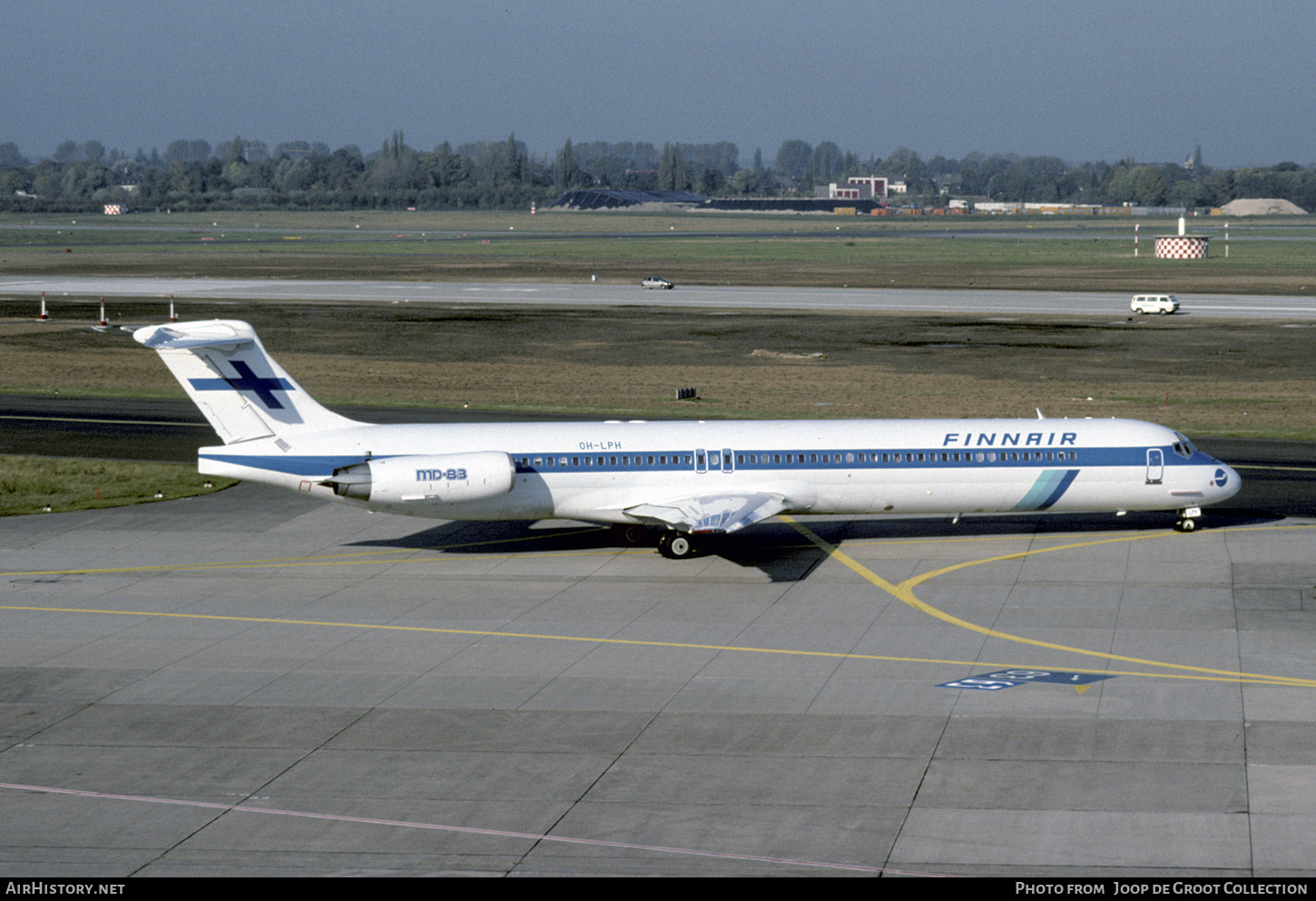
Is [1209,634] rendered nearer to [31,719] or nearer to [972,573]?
[972,573]

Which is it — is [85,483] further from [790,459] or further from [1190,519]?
[1190,519]

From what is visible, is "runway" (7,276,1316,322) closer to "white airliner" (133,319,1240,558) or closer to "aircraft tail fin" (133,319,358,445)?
"white airliner" (133,319,1240,558)

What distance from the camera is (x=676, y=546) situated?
38062 millimetres

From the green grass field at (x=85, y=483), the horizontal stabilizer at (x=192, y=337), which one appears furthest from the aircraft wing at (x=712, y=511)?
the green grass field at (x=85, y=483)

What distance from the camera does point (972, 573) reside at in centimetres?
3622

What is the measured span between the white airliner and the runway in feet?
205

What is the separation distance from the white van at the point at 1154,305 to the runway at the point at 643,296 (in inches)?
41.0

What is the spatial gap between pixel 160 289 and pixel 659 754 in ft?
349

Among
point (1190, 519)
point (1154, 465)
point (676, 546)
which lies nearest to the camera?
point (676, 546)

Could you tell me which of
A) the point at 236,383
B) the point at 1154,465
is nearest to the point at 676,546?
the point at 236,383

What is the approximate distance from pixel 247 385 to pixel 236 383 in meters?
0.27

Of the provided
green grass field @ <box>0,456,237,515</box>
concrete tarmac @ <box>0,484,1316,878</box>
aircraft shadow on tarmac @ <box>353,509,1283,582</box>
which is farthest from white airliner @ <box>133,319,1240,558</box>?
green grass field @ <box>0,456,237,515</box>

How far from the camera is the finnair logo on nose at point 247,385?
118ft

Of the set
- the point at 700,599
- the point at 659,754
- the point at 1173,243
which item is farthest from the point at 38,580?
the point at 1173,243
